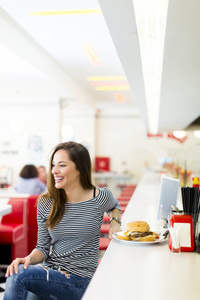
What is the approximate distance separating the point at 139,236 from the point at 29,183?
14.4ft

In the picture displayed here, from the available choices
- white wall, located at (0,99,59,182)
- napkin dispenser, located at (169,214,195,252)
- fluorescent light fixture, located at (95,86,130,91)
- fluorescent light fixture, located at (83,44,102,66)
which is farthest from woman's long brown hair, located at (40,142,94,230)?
white wall, located at (0,99,59,182)

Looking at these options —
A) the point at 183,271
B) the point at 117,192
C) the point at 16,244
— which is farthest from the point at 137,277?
the point at 117,192

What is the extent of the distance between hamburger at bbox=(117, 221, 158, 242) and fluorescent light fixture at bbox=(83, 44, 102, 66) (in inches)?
161

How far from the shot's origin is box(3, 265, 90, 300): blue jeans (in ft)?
5.84

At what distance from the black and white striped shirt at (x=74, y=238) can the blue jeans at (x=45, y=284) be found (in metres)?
0.07

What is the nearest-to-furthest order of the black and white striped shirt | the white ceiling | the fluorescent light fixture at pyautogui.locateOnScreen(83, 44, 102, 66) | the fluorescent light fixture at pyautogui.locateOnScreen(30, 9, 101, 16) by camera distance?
the white ceiling < the black and white striped shirt < the fluorescent light fixture at pyautogui.locateOnScreen(30, 9, 101, 16) < the fluorescent light fixture at pyautogui.locateOnScreen(83, 44, 102, 66)

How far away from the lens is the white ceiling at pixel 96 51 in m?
1.58

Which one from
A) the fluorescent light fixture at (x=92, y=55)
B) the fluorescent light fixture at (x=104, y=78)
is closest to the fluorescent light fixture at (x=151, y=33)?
the fluorescent light fixture at (x=92, y=55)

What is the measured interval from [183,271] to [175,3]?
Result: 1040 mm

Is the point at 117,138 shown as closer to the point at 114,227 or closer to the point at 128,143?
the point at 128,143

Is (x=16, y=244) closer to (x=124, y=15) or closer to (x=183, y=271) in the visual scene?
(x=183, y=271)

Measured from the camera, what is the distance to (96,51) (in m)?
5.96

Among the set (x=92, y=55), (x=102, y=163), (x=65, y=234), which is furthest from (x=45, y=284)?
(x=102, y=163)

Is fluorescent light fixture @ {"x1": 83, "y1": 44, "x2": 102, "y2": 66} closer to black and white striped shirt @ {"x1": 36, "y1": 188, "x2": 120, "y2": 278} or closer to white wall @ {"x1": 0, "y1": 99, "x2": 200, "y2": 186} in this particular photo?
black and white striped shirt @ {"x1": 36, "y1": 188, "x2": 120, "y2": 278}
